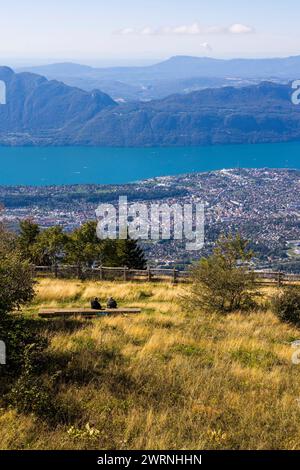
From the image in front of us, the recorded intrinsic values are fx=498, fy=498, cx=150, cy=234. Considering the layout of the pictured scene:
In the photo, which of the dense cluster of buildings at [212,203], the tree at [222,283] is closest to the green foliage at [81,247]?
the tree at [222,283]

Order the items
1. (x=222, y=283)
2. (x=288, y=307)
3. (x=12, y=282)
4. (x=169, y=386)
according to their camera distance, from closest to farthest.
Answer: (x=169, y=386)
(x=12, y=282)
(x=288, y=307)
(x=222, y=283)

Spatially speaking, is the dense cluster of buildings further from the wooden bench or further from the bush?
the wooden bench

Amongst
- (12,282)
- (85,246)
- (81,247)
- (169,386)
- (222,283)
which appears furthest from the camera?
(81,247)

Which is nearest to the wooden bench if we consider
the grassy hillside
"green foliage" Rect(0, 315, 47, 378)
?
the grassy hillside

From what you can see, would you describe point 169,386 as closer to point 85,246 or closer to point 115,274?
point 115,274

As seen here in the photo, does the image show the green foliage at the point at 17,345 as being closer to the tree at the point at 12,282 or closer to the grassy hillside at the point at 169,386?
the tree at the point at 12,282

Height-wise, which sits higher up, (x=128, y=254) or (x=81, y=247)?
(x=81, y=247)

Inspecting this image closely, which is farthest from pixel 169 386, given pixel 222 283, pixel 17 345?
pixel 222 283
